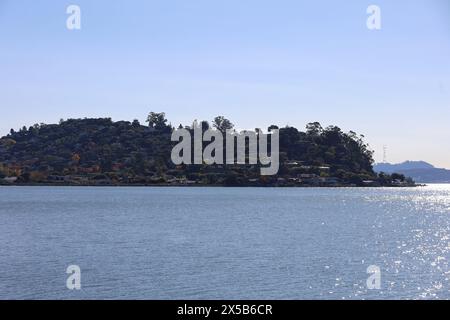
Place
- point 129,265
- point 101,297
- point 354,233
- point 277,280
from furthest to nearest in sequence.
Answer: point 354,233
point 129,265
point 277,280
point 101,297

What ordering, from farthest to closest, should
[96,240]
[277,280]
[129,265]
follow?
[96,240] < [129,265] < [277,280]

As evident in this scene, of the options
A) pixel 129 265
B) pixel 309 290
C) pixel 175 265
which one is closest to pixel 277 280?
pixel 309 290

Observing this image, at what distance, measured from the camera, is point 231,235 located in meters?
77.5

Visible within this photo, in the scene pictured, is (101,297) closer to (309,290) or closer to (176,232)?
(309,290)

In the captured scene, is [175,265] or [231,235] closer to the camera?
[175,265]

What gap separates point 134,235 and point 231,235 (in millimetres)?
12390

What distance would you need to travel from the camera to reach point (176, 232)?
3228 inches

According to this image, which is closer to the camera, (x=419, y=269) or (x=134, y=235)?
(x=419, y=269)

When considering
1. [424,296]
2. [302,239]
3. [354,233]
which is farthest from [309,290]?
[354,233]

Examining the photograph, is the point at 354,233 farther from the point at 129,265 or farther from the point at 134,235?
the point at 129,265

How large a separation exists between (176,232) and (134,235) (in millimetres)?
6925
